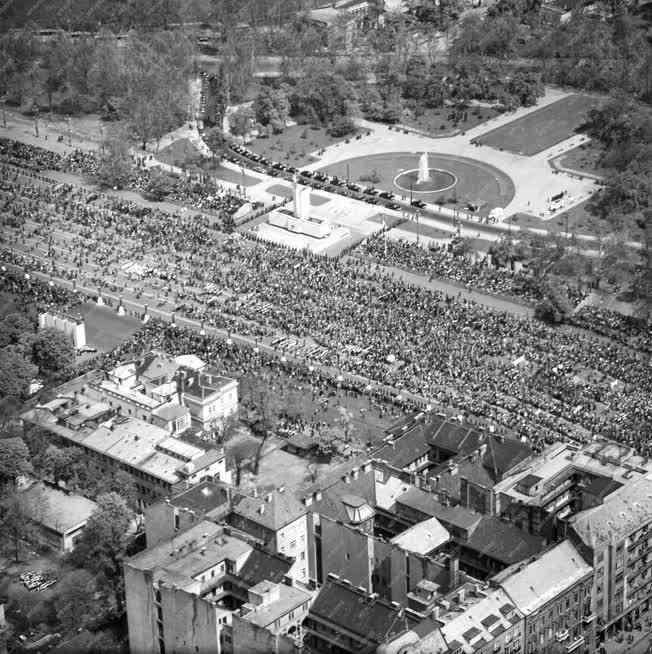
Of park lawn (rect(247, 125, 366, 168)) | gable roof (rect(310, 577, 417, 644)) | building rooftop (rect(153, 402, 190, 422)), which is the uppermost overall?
gable roof (rect(310, 577, 417, 644))

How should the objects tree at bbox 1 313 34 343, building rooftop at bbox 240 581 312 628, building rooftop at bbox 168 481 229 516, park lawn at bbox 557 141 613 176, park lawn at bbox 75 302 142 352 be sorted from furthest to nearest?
park lawn at bbox 557 141 613 176 < park lawn at bbox 75 302 142 352 < tree at bbox 1 313 34 343 < building rooftop at bbox 168 481 229 516 < building rooftop at bbox 240 581 312 628

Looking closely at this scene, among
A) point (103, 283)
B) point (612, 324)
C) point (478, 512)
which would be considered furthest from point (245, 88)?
point (478, 512)

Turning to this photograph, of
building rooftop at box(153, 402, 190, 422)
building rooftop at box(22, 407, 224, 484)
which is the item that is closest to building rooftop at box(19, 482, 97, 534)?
building rooftop at box(22, 407, 224, 484)

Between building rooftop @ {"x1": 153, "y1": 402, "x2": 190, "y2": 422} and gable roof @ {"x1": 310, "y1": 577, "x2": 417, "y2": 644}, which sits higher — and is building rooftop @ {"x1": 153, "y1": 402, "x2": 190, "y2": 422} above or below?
below

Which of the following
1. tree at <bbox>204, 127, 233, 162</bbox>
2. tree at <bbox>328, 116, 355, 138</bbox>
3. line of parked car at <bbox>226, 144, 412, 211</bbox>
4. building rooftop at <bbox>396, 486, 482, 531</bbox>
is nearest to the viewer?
building rooftop at <bbox>396, 486, 482, 531</bbox>

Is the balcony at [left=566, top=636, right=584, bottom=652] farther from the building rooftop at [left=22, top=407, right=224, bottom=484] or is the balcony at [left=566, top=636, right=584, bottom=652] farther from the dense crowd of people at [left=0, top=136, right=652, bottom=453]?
the building rooftop at [left=22, top=407, right=224, bottom=484]

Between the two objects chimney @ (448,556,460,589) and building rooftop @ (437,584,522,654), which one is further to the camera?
chimney @ (448,556,460,589)
